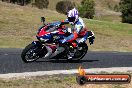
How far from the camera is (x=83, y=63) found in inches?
595

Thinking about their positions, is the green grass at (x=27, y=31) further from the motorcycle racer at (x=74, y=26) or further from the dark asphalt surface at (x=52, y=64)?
the motorcycle racer at (x=74, y=26)

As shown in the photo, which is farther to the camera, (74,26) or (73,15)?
(74,26)

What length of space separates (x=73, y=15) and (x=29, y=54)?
2137mm

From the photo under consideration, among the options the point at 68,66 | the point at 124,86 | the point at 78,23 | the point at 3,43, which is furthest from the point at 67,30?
the point at 3,43

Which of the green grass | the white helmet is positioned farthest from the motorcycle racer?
the green grass

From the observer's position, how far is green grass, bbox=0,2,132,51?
93.6 ft

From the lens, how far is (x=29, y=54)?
14.2m

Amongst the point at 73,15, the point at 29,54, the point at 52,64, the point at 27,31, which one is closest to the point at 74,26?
the point at 73,15

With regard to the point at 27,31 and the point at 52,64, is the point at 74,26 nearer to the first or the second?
the point at 52,64

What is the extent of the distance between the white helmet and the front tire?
168 centimetres

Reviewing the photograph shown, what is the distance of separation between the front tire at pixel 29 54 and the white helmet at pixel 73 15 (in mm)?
1683

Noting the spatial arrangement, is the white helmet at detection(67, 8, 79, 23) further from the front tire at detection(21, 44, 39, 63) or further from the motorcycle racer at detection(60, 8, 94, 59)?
the front tire at detection(21, 44, 39, 63)

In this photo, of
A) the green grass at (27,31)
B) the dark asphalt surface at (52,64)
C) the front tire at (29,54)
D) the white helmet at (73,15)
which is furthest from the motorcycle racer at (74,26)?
the green grass at (27,31)

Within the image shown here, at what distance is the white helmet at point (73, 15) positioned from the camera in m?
14.8
